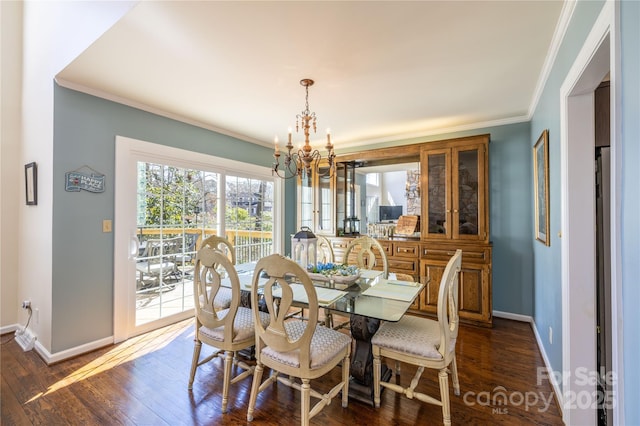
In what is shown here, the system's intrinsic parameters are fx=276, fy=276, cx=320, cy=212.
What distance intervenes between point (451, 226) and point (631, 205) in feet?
8.89

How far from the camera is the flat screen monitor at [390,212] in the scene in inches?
168

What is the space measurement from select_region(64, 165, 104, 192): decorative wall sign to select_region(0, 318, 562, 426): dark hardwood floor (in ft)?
5.19

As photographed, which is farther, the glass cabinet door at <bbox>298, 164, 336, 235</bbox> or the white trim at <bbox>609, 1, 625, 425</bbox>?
the glass cabinet door at <bbox>298, 164, 336, 235</bbox>

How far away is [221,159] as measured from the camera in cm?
388

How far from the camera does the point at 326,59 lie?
213 centimetres

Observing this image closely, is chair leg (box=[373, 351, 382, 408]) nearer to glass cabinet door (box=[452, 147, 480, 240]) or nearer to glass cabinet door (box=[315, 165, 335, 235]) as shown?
glass cabinet door (box=[452, 147, 480, 240])

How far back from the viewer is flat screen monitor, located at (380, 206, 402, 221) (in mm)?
4277

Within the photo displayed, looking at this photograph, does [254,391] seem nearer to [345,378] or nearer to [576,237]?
[345,378]

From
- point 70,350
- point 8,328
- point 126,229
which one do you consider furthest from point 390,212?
point 8,328

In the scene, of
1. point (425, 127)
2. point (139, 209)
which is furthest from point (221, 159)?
point (425, 127)

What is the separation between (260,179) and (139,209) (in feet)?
6.19

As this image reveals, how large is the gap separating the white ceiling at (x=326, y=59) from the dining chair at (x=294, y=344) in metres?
1.50

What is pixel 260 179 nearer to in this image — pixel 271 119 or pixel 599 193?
pixel 271 119

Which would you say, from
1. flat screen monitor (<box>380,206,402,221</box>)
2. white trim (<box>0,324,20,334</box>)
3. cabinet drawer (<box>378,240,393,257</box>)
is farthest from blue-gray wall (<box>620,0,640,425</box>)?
white trim (<box>0,324,20,334</box>)
